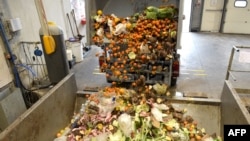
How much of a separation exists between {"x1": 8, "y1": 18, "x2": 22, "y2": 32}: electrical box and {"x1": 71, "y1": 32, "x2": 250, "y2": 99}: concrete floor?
1402 millimetres

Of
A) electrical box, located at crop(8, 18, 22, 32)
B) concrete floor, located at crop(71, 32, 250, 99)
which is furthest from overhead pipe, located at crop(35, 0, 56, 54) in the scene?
concrete floor, located at crop(71, 32, 250, 99)

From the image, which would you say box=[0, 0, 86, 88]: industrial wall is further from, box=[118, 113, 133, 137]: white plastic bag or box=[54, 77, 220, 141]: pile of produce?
box=[118, 113, 133, 137]: white plastic bag

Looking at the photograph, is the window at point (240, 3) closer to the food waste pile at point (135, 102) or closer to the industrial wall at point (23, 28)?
the food waste pile at point (135, 102)

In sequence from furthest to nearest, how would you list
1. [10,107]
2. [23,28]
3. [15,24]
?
[23,28], [15,24], [10,107]

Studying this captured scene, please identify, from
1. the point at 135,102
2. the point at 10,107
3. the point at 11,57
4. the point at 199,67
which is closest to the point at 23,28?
the point at 11,57

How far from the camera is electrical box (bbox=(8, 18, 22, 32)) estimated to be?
2521 millimetres

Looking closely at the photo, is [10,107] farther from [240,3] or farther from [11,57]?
[240,3]

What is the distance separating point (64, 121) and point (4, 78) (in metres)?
1.15

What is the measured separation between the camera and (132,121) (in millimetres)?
1653

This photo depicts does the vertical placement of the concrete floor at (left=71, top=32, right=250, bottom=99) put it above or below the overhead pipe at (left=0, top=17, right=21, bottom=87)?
below

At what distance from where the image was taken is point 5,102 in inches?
90.0

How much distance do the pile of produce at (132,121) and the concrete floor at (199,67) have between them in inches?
51.5

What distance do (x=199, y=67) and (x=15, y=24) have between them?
12.0 ft

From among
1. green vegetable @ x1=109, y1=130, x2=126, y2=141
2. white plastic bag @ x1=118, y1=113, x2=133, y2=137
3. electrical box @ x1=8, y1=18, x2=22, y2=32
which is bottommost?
green vegetable @ x1=109, y1=130, x2=126, y2=141
